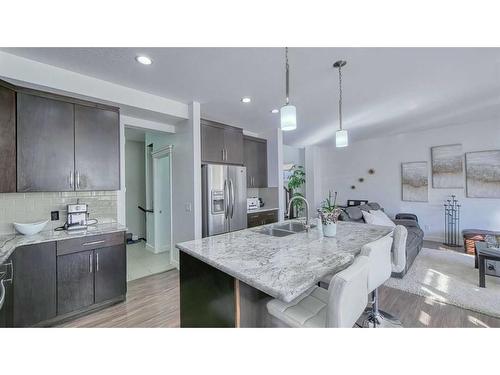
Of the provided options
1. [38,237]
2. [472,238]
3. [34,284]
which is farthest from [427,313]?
[38,237]

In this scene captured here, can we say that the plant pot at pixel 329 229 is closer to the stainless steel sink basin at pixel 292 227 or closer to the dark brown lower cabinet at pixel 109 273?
the stainless steel sink basin at pixel 292 227

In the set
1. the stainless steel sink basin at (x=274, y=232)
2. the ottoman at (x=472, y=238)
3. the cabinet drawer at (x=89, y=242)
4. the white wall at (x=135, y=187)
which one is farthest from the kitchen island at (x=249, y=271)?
the white wall at (x=135, y=187)

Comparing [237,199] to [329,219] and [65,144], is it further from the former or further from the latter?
[65,144]

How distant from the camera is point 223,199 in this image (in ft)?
11.1

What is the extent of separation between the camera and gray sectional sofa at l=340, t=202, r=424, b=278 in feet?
10.2

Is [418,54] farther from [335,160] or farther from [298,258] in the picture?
[335,160]

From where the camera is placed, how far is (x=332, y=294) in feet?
3.16

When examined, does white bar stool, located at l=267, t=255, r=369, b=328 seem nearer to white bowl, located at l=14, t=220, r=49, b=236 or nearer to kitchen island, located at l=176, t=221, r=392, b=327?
kitchen island, located at l=176, t=221, r=392, b=327

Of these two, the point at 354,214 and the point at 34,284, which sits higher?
the point at 354,214

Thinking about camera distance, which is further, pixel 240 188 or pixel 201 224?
pixel 240 188

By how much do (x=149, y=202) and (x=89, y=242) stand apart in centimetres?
261
